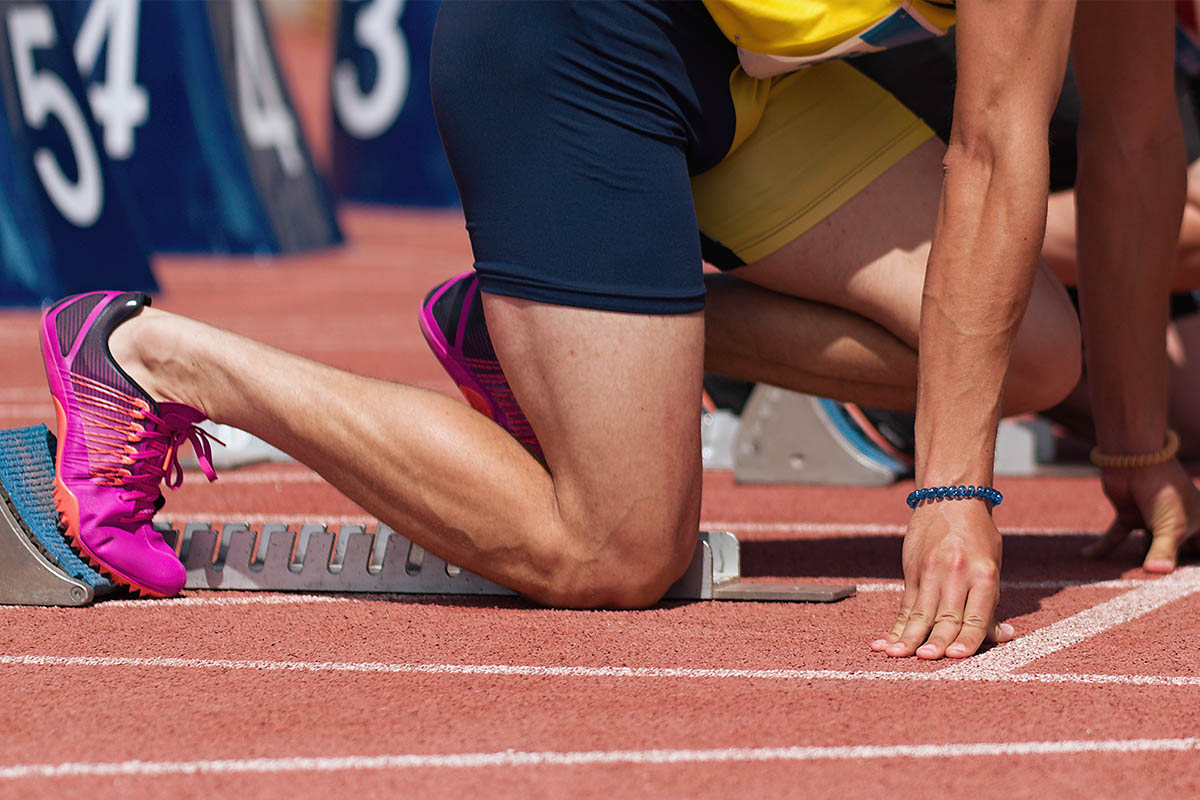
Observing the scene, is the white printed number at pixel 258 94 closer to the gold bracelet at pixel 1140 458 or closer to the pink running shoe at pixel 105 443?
the pink running shoe at pixel 105 443

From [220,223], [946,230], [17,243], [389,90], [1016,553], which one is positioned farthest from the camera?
[389,90]

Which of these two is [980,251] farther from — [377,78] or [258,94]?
[377,78]

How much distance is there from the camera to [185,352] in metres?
2.75

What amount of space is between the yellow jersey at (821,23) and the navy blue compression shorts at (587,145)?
0.10m

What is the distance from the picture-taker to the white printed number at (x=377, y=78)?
13.2 m

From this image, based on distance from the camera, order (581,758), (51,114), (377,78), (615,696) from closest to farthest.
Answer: (581,758) < (615,696) < (51,114) < (377,78)

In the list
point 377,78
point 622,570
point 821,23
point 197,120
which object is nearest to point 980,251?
point 821,23

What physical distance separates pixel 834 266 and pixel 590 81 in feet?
1.73

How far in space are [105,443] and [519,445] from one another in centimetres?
67

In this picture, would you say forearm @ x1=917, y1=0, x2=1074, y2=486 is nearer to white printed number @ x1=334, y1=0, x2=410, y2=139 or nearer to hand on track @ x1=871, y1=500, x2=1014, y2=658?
hand on track @ x1=871, y1=500, x2=1014, y2=658

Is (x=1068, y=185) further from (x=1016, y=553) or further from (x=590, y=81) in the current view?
(x=590, y=81)

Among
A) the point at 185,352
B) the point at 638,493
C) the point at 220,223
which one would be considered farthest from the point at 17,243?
the point at 638,493

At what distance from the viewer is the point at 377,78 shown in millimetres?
13828

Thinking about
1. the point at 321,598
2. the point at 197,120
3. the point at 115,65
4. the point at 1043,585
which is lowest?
the point at 321,598
